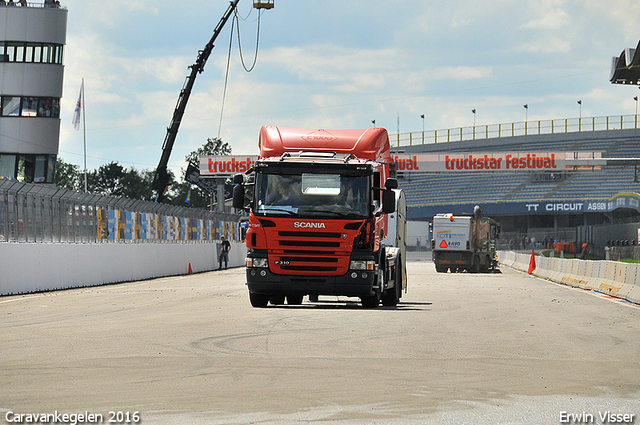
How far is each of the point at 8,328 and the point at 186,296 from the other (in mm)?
8601

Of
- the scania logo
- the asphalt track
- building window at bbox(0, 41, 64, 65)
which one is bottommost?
the asphalt track

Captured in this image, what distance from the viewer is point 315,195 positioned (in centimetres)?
1606

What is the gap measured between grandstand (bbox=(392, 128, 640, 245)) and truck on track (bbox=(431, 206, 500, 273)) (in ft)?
116

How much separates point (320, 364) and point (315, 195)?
636 cm

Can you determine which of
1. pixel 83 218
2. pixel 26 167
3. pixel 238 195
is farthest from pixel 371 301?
pixel 26 167

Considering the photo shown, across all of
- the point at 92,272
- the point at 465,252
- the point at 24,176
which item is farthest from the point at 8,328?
the point at 24,176

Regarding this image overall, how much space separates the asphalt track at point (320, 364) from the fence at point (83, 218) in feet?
20.8

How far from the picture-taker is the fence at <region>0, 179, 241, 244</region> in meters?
24.1

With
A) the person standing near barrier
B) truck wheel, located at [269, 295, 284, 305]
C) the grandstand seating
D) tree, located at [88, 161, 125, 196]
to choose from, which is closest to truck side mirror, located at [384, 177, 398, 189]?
truck wheel, located at [269, 295, 284, 305]

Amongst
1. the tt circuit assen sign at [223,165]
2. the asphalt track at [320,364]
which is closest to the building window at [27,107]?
the tt circuit assen sign at [223,165]

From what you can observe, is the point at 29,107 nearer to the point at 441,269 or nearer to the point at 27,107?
the point at 27,107

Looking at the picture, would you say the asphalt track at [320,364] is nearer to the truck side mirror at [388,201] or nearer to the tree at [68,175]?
the truck side mirror at [388,201]

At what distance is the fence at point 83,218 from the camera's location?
947 inches

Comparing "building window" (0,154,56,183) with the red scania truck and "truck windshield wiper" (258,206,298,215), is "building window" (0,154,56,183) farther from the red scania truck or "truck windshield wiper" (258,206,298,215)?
"truck windshield wiper" (258,206,298,215)
